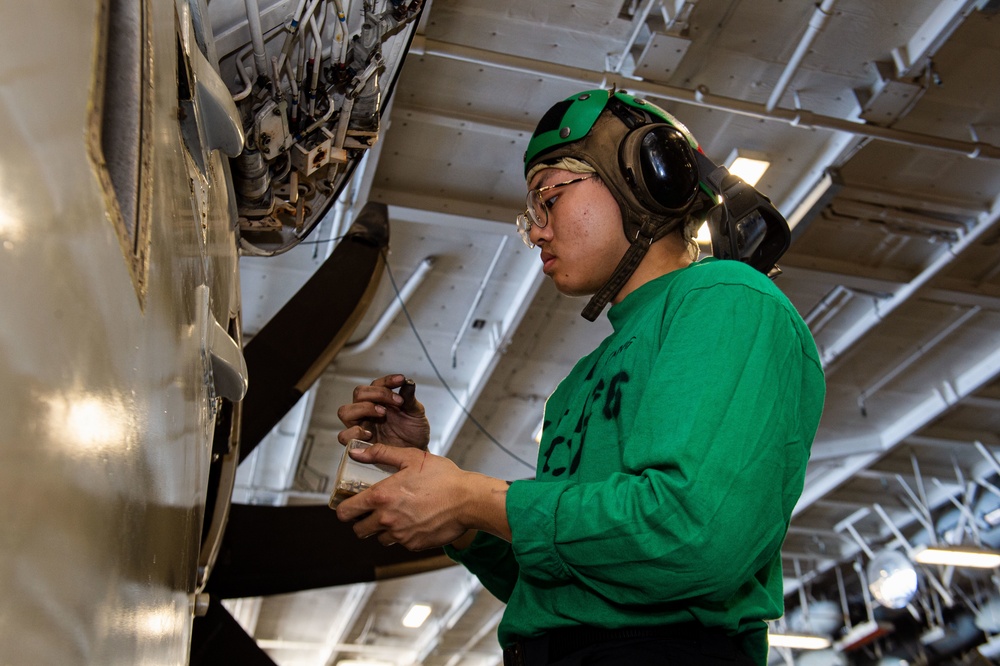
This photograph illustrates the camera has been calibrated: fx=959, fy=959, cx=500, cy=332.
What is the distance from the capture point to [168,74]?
1.24 meters

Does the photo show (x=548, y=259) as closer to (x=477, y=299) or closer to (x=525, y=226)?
(x=525, y=226)

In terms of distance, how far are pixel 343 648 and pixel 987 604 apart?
12.2m

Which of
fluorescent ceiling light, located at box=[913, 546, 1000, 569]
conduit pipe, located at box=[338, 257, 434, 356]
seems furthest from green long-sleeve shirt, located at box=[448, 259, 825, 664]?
fluorescent ceiling light, located at box=[913, 546, 1000, 569]

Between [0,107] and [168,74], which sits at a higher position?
[168,74]

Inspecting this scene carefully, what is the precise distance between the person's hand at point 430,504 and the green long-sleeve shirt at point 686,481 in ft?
0.15

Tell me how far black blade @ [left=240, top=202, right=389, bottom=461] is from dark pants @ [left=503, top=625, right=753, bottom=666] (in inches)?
88.0

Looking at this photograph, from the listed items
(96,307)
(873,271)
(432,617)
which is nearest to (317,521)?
(96,307)

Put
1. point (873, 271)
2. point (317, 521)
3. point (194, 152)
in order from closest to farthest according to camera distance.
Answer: point (194, 152) → point (317, 521) → point (873, 271)

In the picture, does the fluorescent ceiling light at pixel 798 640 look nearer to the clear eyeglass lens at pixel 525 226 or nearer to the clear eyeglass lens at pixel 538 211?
the clear eyeglass lens at pixel 525 226

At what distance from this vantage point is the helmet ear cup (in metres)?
2.13

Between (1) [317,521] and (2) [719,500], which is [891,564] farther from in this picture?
(2) [719,500]

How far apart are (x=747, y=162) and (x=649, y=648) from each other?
22.7 ft

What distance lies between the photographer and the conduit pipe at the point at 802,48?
6539 millimetres

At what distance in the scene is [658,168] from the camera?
2.14 metres
